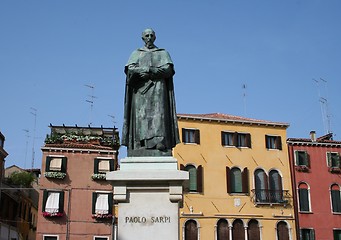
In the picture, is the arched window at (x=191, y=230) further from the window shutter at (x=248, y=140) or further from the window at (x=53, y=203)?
the window at (x=53, y=203)

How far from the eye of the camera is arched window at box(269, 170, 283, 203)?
4022cm

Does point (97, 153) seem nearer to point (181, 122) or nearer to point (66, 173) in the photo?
point (66, 173)

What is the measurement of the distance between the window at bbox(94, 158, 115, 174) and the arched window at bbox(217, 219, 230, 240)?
1018cm

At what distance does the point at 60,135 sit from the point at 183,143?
11069 millimetres

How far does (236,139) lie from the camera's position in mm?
41344

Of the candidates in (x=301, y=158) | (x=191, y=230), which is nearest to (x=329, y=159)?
(x=301, y=158)

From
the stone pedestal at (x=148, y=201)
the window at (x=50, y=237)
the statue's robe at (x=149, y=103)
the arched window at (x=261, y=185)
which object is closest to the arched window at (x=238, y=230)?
the arched window at (x=261, y=185)

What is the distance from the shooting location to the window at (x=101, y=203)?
40.2 meters

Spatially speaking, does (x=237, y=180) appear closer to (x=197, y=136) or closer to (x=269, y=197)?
(x=269, y=197)

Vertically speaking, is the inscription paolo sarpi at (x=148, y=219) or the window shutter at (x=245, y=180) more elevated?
the window shutter at (x=245, y=180)

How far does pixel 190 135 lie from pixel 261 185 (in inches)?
288

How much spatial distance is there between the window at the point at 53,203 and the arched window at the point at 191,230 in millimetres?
10474

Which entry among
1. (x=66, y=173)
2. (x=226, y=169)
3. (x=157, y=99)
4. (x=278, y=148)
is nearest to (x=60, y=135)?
(x=66, y=173)

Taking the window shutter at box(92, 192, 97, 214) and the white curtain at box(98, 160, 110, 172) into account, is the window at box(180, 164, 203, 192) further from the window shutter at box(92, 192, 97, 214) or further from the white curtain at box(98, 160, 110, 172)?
the window shutter at box(92, 192, 97, 214)
